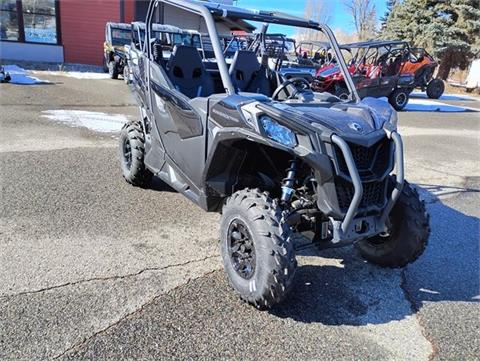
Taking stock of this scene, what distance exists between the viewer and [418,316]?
2.89 meters

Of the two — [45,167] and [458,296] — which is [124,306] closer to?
[458,296]

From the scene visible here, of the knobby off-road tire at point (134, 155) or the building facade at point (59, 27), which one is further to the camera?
the building facade at point (59, 27)

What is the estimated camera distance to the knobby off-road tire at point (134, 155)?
4590 mm

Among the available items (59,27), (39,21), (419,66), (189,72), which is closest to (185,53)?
(189,72)

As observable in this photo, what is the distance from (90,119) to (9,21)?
38.6 feet

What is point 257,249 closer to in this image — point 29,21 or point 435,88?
point 435,88

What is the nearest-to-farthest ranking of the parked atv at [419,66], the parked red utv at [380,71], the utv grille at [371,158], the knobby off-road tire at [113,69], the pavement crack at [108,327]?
the pavement crack at [108,327] → the utv grille at [371,158] → the parked red utv at [380,71] → the parked atv at [419,66] → the knobby off-road tire at [113,69]

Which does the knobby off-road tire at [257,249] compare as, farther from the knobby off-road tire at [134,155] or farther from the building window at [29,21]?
the building window at [29,21]

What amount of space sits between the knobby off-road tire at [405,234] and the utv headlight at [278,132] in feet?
3.75

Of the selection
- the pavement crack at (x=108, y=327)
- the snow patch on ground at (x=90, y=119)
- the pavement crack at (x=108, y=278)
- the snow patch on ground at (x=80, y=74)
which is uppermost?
the pavement crack at (x=108, y=327)

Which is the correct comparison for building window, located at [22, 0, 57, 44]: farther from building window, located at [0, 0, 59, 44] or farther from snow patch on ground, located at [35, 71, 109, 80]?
snow patch on ground, located at [35, 71, 109, 80]

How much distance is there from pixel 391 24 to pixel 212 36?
91.5 ft

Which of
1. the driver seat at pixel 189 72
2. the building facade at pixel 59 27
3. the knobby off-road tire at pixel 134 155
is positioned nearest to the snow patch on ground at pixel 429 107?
the building facade at pixel 59 27

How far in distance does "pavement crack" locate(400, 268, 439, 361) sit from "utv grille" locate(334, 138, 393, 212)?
0.76 m
